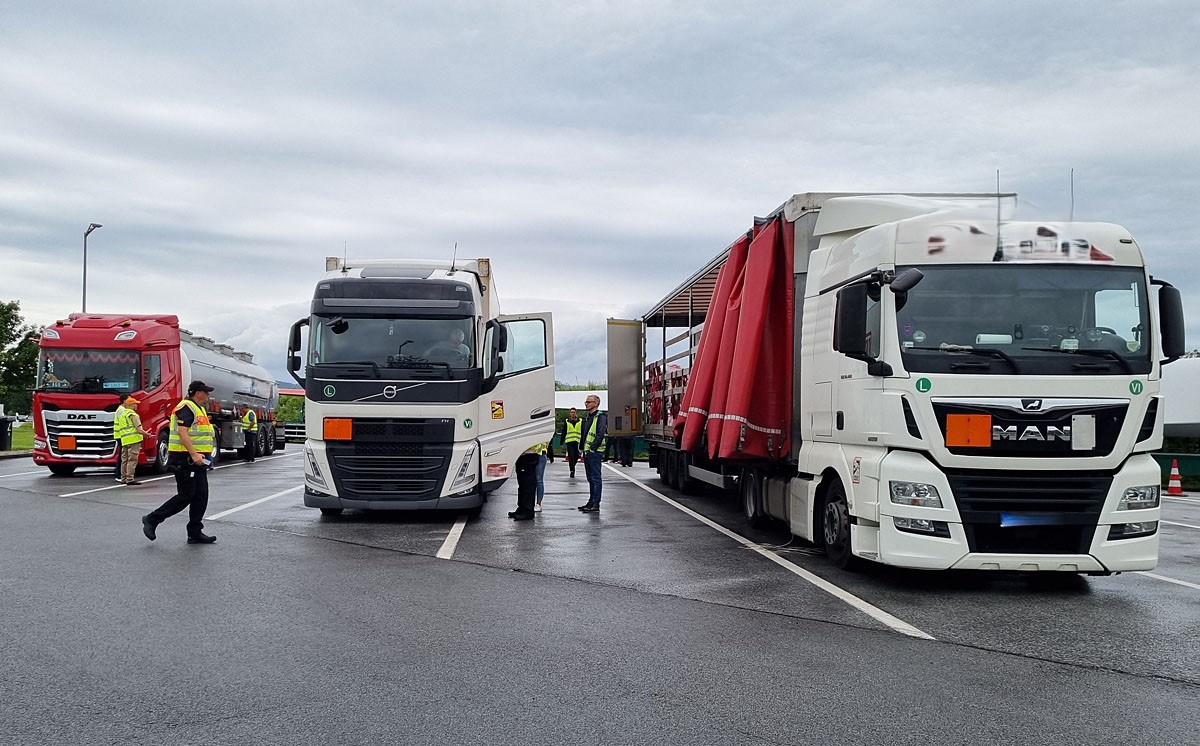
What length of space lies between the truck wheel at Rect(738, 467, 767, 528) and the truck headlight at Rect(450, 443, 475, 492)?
3433 mm

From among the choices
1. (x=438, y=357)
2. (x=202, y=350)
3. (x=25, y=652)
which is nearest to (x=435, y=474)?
(x=438, y=357)

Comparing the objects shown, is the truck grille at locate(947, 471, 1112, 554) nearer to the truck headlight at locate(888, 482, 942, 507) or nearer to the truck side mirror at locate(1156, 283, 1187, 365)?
the truck headlight at locate(888, 482, 942, 507)

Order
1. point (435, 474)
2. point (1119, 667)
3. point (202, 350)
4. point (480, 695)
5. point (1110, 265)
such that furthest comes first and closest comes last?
1. point (202, 350)
2. point (435, 474)
3. point (1110, 265)
4. point (1119, 667)
5. point (480, 695)

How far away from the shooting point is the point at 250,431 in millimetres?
33031

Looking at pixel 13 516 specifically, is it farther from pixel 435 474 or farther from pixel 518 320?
pixel 518 320

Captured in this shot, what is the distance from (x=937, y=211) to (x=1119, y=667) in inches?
175

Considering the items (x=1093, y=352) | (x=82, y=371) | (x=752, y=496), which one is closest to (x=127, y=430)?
(x=82, y=371)

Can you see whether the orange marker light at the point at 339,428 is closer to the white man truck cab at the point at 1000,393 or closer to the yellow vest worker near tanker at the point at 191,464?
the yellow vest worker near tanker at the point at 191,464

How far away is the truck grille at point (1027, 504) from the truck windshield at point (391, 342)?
702 centimetres

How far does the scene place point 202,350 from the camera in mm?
27938

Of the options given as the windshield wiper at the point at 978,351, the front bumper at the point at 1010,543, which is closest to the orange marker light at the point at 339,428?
the front bumper at the point at 1010,543

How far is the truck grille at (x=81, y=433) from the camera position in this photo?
21.7 metres

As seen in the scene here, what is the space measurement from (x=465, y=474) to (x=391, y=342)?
1920mm

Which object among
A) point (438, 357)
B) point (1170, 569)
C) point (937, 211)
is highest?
point (937, 211)
